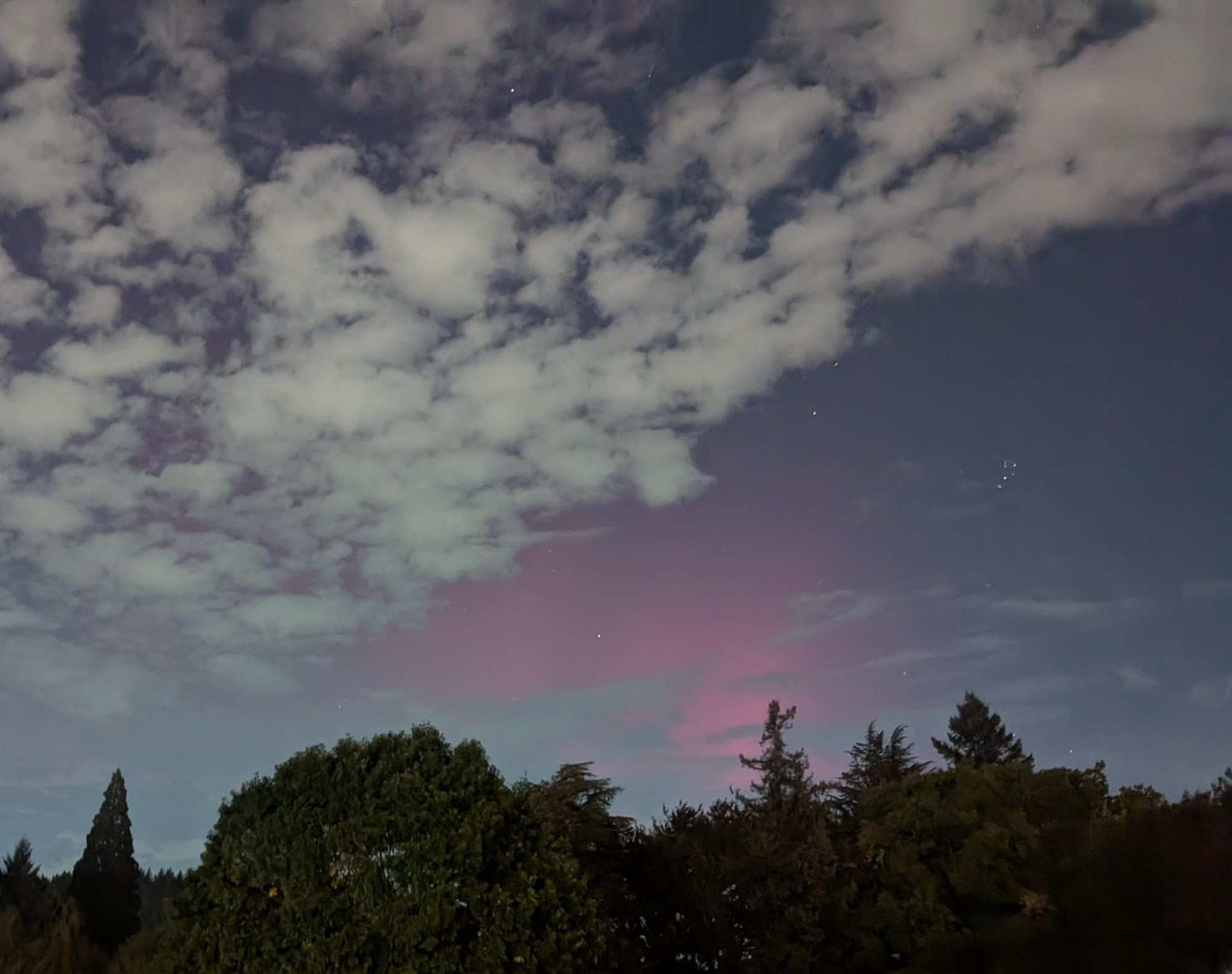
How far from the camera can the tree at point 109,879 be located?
4453 centimetres

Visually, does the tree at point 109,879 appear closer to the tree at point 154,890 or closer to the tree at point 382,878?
the tree at point 154,890

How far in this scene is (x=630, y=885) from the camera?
39.0 meters

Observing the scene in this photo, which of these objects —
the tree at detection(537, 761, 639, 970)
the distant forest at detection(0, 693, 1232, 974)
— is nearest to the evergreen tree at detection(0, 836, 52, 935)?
the distant forest at detection(0, 693, 1232, 974)

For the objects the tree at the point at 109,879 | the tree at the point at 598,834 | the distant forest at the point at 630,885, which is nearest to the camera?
the distant forest at the point at 630,885

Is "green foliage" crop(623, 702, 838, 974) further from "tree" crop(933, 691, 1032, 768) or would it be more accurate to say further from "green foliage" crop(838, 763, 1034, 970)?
"tree" crop(933, 691, 1032, 768)

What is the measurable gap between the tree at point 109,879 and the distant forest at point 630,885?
11cm

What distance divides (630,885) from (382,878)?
62.0 ft

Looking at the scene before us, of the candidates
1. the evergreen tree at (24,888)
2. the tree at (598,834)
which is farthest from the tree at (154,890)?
the tree at (598,834)

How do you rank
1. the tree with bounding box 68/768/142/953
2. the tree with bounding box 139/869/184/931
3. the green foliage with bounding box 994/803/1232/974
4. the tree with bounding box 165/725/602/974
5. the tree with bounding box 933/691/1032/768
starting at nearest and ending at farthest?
the green foliage with bounding box 994/803/1232/974 → the tree with bounding box 165/725/602/974 → the tree with bounding box 68/768/142/953 → the tree with bounding box 139/869/184/931 → the tree with bounding box 933/691/1032/768

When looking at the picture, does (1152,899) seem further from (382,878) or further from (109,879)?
(109,879)

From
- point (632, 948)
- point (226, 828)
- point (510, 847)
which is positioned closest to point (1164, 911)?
point (510, 847)

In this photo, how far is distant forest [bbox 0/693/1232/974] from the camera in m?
18.5

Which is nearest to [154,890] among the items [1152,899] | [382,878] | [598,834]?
[598,834]

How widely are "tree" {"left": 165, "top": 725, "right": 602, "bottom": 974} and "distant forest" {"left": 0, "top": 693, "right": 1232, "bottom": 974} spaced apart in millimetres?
44
